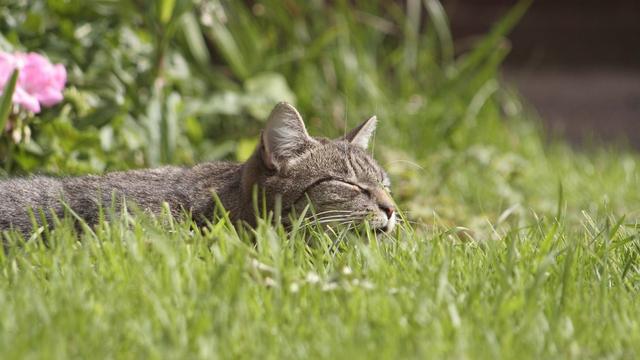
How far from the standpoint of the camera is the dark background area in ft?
25.8

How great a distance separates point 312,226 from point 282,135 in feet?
1.19

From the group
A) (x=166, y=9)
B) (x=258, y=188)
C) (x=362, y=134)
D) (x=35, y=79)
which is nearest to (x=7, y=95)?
(x=35, y=79)

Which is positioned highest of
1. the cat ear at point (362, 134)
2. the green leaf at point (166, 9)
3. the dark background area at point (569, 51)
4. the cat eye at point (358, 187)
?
the green leaf at point (166, 9)

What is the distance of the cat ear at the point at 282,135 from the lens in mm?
3475

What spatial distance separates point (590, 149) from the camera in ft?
22.9

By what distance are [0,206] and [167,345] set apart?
1475 millimetres

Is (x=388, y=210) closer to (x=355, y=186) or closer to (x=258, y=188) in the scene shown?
(x=355, y=186)

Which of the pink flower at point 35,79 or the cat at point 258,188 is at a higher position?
the pink flower at point 35,79

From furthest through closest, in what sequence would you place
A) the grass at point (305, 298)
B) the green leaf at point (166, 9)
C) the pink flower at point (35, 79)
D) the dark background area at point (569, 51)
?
the dark background area at point (569, 51)
the green leaf at point (166, 9)
the pink flower at point (35, 79)
the grass at point (305, 298)

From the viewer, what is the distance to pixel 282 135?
3.53m

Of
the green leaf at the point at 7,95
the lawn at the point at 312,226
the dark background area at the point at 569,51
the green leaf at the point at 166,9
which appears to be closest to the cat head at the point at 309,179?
the lawn at the point at 312,226

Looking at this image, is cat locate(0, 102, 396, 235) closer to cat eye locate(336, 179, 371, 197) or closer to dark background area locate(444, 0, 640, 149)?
cat eye locate(336, 179, 371, 197)

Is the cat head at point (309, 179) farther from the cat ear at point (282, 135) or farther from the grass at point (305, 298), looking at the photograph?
the grass at point (305, 298)

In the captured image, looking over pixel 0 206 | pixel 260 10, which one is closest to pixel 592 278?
pixel 0 206
